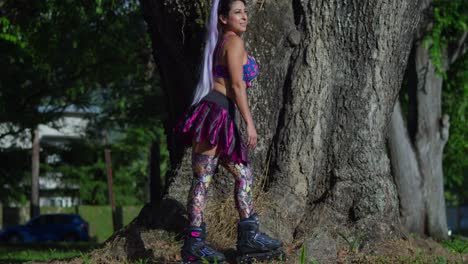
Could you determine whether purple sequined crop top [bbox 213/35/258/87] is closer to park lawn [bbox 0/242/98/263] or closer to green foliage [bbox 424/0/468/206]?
park lawn [bbox 0/242/98/263]

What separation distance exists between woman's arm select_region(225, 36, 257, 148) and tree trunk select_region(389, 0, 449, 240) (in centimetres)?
1095

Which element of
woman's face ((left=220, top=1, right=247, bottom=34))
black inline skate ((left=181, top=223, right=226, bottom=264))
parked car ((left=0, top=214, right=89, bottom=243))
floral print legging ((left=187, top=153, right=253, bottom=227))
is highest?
woman's face ((left=220, top=1, right=247, bottom=34))

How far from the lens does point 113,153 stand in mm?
46719

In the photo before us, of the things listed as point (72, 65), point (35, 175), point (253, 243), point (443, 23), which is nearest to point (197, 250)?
point (253, 243)

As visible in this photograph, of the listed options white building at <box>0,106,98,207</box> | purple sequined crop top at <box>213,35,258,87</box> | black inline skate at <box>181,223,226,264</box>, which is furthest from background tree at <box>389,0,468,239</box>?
white building at <box>0,106,98,207</box>

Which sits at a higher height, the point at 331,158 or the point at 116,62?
the point at 116,62

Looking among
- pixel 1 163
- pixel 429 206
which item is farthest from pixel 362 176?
pixel 1 163

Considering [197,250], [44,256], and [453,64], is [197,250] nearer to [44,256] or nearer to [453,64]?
[44,256]

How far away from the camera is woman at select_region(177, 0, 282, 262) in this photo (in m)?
6.39

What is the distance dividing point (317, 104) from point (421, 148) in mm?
10244

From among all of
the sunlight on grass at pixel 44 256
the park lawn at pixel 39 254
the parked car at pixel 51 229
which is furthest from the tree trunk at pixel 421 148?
the parked car at pixel 51 229

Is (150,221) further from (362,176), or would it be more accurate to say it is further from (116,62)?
(116,62)

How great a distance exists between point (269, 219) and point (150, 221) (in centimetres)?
103

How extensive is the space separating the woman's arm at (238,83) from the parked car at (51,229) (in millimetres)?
30544
